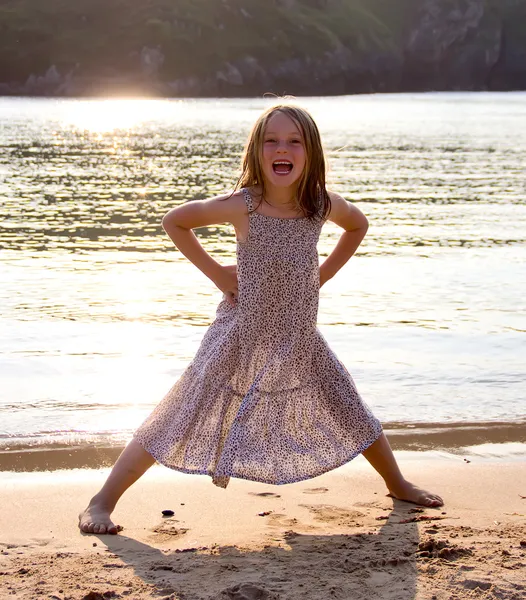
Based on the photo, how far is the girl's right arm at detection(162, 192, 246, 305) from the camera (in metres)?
4.22

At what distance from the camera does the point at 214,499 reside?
479 cm

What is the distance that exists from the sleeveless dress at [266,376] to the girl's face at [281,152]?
0.52ft

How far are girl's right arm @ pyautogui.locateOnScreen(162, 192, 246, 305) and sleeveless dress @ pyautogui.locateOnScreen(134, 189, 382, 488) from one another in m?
0.06

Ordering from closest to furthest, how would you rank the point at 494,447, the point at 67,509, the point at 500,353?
the point at 67,509
the point at 494,447
the point at 500,353

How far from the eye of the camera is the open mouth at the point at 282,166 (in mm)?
4207

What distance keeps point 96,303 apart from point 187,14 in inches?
7164

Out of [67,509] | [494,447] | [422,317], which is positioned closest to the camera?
[67,509]

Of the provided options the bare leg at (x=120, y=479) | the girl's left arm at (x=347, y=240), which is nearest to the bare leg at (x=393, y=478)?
the girl's left arm at (x=347, y=240)

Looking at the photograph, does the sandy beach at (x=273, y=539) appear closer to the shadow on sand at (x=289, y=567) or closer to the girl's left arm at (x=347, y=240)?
the shadow on sand at (x=289, y=567)

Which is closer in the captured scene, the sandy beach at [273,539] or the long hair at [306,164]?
the sandy beach at [273,539]

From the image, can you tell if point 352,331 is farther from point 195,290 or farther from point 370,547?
point 370,547

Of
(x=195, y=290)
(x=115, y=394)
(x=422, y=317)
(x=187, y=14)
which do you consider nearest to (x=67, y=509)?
(x=115, y=394)

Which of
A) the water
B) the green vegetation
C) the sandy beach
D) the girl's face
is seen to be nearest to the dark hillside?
the green vegetation

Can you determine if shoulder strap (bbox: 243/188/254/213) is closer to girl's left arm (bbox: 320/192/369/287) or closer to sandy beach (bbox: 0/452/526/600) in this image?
girl's left arm (bbox: 320/192/369/287)
